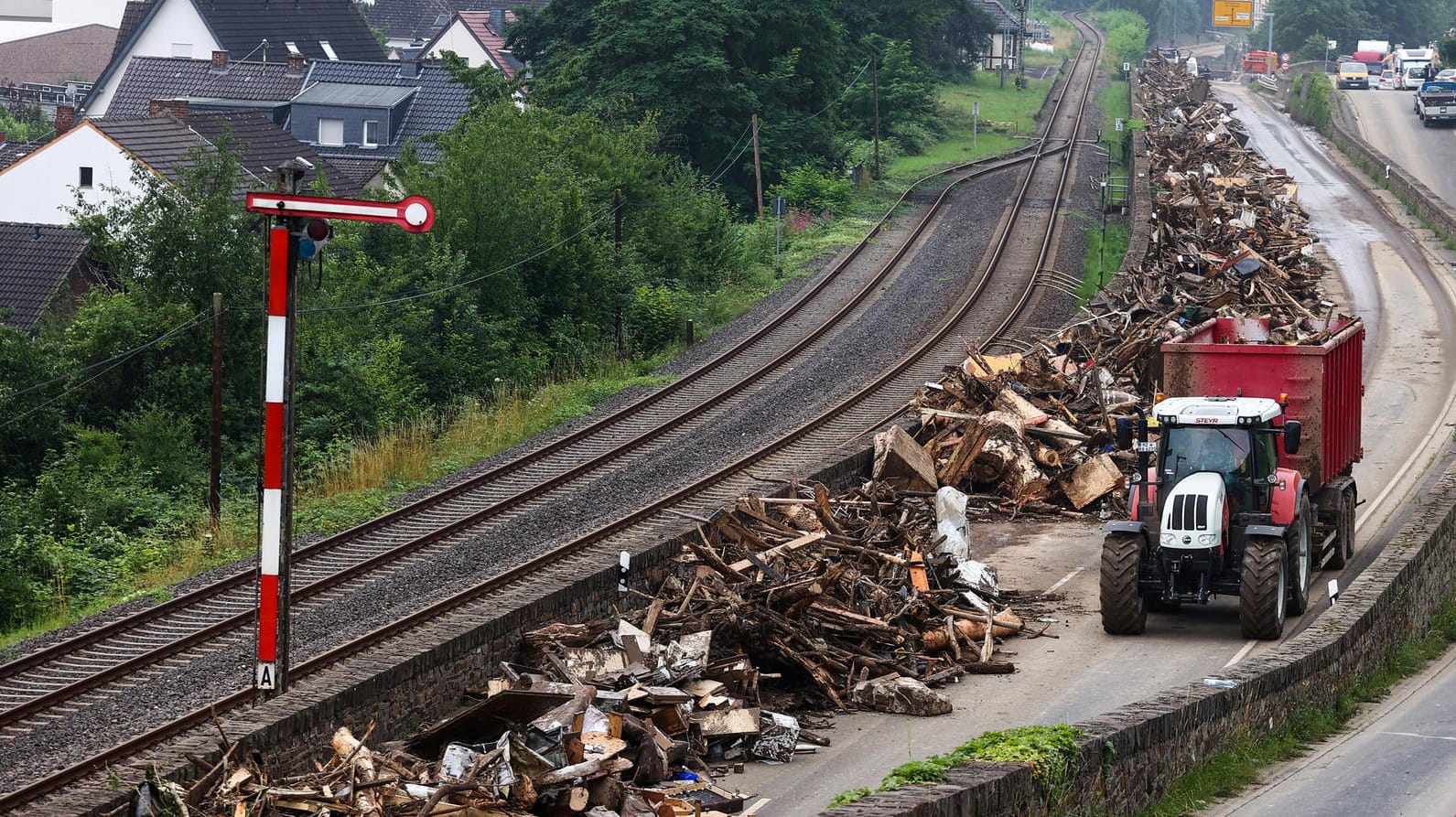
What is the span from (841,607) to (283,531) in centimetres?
648

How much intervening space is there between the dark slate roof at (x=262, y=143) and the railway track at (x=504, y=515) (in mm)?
22042

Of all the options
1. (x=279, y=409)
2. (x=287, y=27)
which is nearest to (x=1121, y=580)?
(x=279, y=409)

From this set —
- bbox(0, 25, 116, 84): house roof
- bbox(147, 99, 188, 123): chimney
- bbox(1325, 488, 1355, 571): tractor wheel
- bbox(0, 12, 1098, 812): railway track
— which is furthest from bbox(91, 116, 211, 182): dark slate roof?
bbox(0, 25, 116, 84): house roof

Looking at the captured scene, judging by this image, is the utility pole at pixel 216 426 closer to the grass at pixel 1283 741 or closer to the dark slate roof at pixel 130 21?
the grass at pixel 1283 741

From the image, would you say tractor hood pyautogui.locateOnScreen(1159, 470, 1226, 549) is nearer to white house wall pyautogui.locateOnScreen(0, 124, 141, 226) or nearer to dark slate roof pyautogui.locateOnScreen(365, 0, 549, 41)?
white house wall pyautogui.locateOnScreen(0, 124, 141, 226)

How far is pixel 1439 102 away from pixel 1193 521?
58.7 m

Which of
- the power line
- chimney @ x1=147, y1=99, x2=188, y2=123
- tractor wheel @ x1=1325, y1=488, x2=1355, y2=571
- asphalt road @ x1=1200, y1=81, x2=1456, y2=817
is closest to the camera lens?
asphalt road @ x1=1200, y1=81, x2=1456, y2=817

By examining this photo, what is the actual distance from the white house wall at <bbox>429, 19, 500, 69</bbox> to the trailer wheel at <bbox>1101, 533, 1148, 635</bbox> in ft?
255

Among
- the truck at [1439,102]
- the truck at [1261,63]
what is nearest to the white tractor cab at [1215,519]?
the truck at [1439,102]

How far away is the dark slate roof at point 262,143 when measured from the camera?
55.7 metres

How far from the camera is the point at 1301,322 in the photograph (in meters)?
29.0

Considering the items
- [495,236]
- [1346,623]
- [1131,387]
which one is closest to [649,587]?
[1346,623]

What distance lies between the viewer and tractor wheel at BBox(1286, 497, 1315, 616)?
18672 mm

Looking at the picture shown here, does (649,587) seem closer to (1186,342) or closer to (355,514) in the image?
(355,514)
